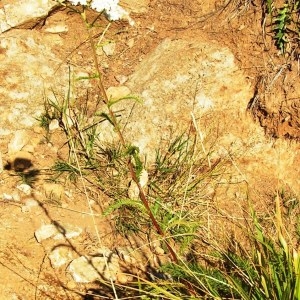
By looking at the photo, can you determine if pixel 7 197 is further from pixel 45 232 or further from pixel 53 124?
pixel 53 124

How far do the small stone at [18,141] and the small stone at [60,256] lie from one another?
921 millimetres

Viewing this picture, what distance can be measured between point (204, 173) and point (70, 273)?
1.17m

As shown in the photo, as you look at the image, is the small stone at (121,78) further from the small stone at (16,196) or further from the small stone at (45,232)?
the small stone at (45,232)

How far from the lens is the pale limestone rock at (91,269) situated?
2922mm

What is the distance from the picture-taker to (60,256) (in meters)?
3.02

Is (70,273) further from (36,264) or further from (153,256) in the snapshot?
(153,256)

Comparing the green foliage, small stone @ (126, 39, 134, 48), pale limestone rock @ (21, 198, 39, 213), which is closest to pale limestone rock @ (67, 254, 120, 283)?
pale limestone rock @ (21, 198, 39, 213)

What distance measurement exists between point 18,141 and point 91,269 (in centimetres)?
119

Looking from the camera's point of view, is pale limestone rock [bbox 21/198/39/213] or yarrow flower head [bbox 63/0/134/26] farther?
pale limestone rock [bbox 21/198/39/213]

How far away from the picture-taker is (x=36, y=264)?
295 cm

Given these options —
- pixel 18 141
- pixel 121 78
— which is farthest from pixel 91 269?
pixel 121 78

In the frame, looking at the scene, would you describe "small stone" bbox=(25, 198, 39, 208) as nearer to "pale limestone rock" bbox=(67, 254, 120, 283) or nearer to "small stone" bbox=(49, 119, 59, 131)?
"pale limestone rock" bbox=(67, 254, 120, 283)

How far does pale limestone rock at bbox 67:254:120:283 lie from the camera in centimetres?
292

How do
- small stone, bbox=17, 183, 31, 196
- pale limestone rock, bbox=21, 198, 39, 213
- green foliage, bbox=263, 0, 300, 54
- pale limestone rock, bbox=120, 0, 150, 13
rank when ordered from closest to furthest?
pale limestone rock, bbox=21, 198, 39, 213, small stone, bbox=17, 183, 31, 196, green foliage, bbox=263, 0, 300, 54, pale limestone rock, bbox=120, 0, 150, 13
